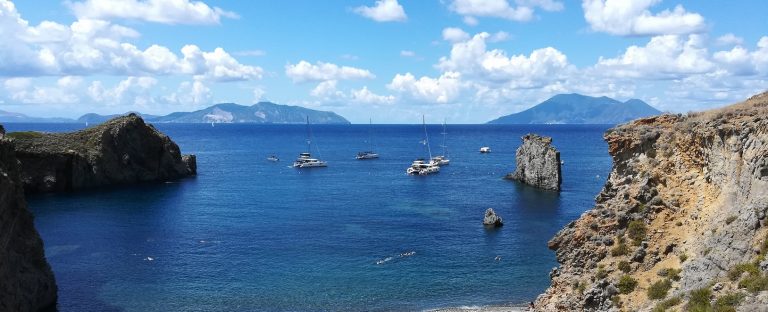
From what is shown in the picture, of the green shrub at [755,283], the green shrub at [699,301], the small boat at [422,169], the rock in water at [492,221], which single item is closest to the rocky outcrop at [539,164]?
the small boat at [422,169]

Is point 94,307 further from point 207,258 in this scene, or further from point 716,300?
point 716,300

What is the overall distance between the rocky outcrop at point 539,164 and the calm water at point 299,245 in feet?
12.9

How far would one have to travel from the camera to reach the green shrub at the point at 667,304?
92.8ft

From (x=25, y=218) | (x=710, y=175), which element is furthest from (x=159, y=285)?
(x=710, y=175)

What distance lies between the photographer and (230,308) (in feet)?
182

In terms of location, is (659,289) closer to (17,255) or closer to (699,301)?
(699,301)

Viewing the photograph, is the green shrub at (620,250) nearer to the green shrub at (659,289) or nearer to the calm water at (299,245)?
the green shrub at (659,289)

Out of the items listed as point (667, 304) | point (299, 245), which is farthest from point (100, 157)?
point (667, 304)

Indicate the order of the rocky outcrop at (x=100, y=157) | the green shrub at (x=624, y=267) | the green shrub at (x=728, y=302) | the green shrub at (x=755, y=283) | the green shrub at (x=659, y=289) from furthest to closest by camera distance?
the rocky outcrop at (x=100, y=157) < the green shrub at (x=624, y=267) < the green shrub at (x=659, y=289) < the green shrub at (x=728, y=302) < the green shrub at (x=755, y=283)

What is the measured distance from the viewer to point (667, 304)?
28562mm

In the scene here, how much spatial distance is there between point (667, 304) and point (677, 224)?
20.2 feet

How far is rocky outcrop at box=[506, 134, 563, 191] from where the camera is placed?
129500 millimetres

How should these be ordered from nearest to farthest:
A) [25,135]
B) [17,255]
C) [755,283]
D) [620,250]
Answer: [755,283] < [620,250] < [17,255] < [25,135]

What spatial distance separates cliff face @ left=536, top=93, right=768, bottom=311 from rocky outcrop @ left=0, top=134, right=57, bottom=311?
137 ft
